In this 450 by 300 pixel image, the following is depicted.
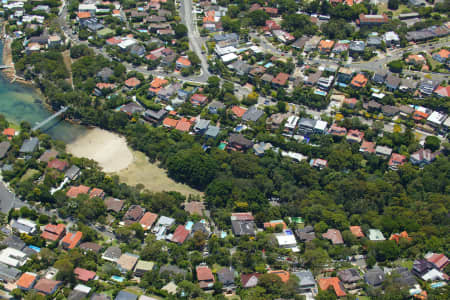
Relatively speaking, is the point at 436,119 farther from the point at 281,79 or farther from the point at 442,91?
the point at 281,79

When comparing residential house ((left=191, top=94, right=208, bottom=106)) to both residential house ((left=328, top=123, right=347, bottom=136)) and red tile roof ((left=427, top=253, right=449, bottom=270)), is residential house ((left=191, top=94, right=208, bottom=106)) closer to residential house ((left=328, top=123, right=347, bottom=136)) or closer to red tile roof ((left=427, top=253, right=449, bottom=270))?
residential house ((left=328, top=123, right=347, bottom=136))

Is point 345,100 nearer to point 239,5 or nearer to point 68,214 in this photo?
point 239,5

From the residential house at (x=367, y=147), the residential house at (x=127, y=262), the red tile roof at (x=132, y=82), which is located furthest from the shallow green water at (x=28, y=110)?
the residential house at (x=367, y=147)

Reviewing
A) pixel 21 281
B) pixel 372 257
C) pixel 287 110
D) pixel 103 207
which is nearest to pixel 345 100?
pixel 287 110

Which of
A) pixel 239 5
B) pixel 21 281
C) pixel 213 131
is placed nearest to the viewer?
pixel 21 281

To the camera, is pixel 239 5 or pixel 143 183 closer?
pixel 143 183

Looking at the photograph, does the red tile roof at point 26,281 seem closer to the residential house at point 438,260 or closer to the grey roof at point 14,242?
the grey roof at point 14,242

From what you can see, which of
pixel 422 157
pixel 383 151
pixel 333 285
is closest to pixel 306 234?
pixel 333 285
